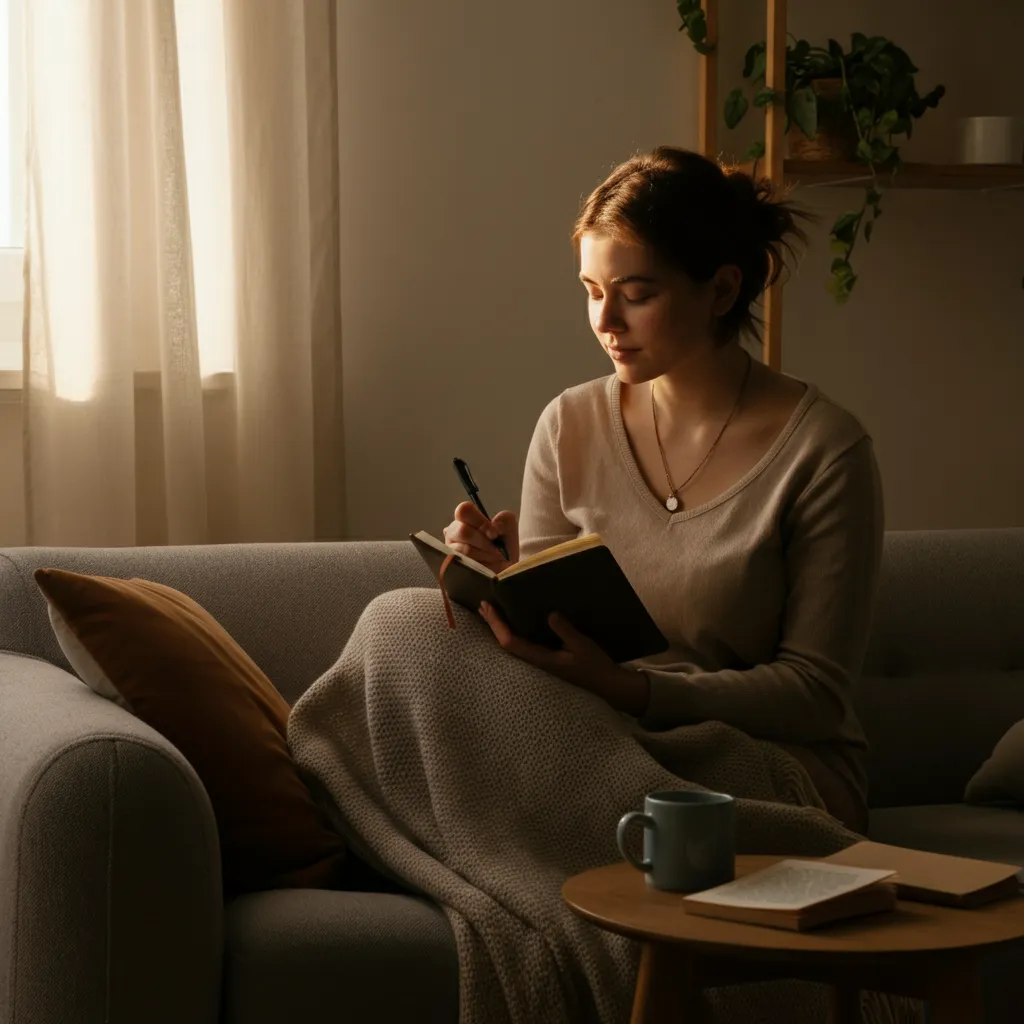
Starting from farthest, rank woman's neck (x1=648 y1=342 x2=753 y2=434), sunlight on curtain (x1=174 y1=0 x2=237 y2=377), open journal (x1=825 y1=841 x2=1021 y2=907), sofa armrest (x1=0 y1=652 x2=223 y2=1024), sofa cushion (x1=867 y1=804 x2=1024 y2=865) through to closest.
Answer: sunlight on curtain (x1=174 y1=0 x2=237 y2=377) → woman's neck (x1=648 y1=342 x2=753 y2=434) → sofa cushion (x1=867 y1=804 x2=1024 y2=865) → sofa armrest (x1=0 y1=652 x2=223 y2=1024) → open journal (x1=825 y1=841 x2=1021 y2=907)

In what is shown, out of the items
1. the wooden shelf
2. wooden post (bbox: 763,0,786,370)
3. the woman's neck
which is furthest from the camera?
the wooden shelf

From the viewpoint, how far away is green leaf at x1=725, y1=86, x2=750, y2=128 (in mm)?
2793

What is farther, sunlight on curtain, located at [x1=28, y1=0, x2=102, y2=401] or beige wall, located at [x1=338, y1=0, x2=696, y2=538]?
beige wall, located at [x1=338, y1=0, x2=696, y2=538]

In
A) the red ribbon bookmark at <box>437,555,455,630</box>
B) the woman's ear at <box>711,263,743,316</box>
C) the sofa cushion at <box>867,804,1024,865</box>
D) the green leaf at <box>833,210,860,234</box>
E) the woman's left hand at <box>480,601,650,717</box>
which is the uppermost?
the green leaf at <box>833,210,860,234</box>

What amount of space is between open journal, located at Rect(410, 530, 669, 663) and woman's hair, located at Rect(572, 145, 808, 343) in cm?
44

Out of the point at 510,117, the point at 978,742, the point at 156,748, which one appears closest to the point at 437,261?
the point at 510,117

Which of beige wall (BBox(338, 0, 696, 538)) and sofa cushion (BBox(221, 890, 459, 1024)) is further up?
beige wall (BBox(338, 0, 696, 538))

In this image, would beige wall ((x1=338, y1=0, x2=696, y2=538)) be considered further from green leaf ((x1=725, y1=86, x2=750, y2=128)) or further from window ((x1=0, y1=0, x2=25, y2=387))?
window ((x1=0, y1=0, x2=25, y2=387))

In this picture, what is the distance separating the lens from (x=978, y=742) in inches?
81.2

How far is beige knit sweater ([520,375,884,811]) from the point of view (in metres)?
1.65

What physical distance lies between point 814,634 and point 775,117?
4.27 ft

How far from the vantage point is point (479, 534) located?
168cm

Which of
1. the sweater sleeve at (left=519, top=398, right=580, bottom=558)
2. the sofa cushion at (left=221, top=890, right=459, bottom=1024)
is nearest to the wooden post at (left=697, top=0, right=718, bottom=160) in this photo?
the sweater sleeve at (left=519, top=398, right=580, bottom=558)

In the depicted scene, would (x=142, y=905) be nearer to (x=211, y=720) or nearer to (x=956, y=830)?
(x=211, y=720)
